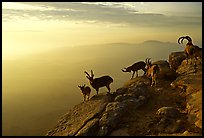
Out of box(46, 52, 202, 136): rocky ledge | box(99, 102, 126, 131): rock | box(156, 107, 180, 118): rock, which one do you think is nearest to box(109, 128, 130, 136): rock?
box(46, 52, 202, 136): rocky ledge

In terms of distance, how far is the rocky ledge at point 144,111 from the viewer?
1517cm

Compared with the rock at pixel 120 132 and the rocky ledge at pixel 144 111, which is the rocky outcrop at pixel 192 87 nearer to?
the rocky ledge at pixel 144 111

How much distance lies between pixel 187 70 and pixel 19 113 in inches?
955

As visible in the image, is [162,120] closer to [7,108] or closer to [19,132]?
[19,132]

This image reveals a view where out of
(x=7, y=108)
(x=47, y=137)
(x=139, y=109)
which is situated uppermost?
(x=139, y=109)

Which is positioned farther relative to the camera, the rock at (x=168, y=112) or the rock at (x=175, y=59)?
the rock at (x=175, y=59)

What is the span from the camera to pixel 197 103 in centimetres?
1641

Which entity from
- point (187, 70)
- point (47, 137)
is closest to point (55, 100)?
point (187, 70)

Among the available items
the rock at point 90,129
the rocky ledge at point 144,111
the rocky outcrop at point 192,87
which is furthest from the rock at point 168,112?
the rock at point 90,129

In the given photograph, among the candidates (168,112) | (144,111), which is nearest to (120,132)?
(144,111)

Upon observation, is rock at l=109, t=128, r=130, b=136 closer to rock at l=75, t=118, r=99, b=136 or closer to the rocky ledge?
the rocky ledge

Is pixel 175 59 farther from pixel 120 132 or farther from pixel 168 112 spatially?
pixel 120 132

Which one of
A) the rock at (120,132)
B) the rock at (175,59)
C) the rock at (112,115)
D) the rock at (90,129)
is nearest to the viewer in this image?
the rock at (120,132)

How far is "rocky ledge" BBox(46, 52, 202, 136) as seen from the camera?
1517cm
